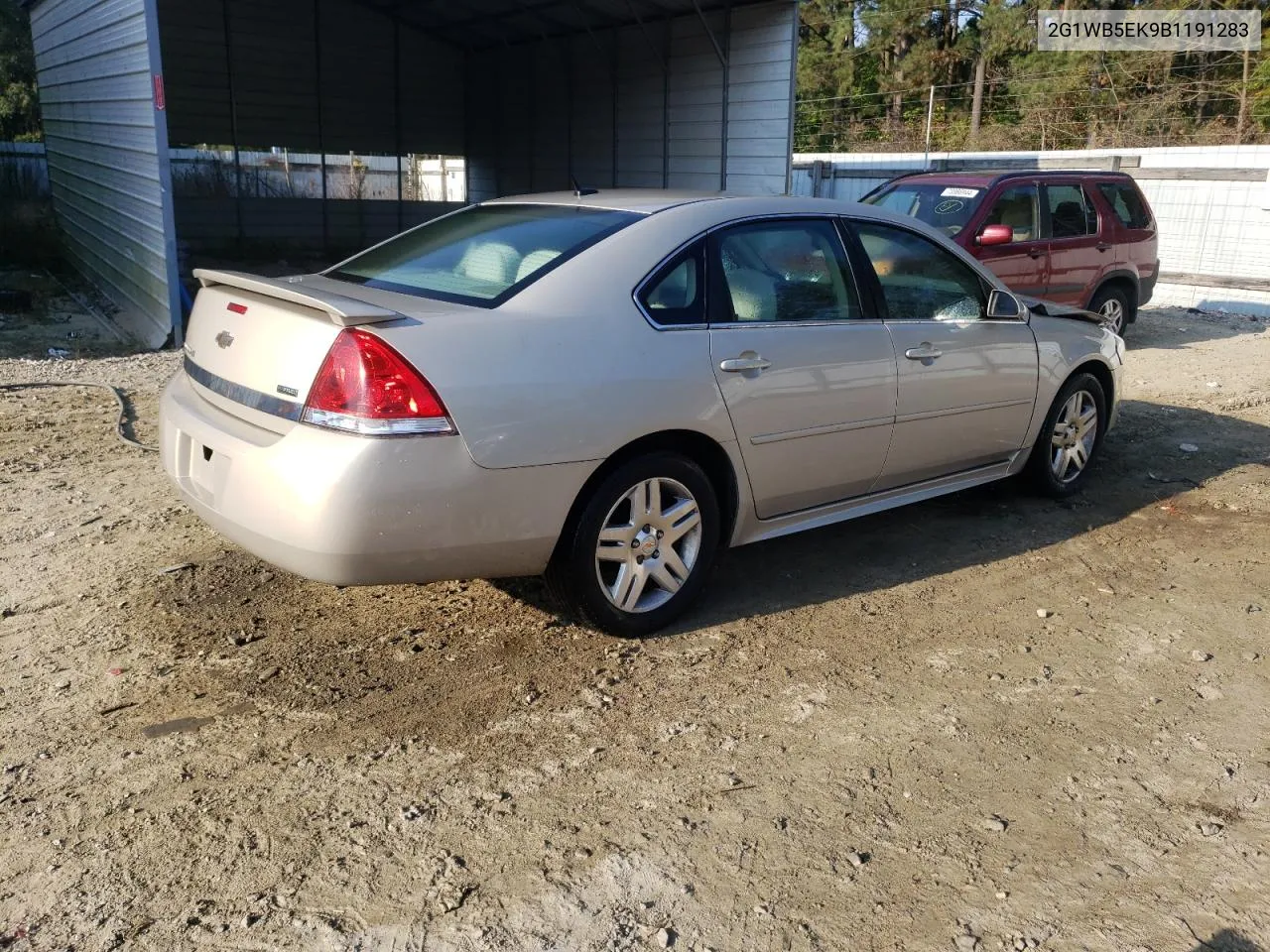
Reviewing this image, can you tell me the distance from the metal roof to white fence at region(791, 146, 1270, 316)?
5.55 metres

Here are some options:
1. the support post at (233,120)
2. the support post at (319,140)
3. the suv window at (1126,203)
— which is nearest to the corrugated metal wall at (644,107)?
the support post at (319,140)

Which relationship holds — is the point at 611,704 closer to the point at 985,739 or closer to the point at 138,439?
the point at 985,739

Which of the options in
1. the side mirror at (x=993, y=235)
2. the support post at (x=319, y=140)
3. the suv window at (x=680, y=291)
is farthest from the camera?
the support post at (x=319, y=140)

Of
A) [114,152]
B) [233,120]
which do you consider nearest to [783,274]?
[114,152]

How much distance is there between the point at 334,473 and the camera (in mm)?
3346

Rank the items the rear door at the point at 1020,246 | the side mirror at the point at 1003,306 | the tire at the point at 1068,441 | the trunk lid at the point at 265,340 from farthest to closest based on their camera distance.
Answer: the rear door at the point at 1020,246 → the tire at the point at 1068,441 → the side mirror at the point at 1003,306 → the trunk lid at the point at 265,340

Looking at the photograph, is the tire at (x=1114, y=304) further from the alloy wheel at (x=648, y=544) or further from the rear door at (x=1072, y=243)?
the alloy wheel at (x=648, y=544)

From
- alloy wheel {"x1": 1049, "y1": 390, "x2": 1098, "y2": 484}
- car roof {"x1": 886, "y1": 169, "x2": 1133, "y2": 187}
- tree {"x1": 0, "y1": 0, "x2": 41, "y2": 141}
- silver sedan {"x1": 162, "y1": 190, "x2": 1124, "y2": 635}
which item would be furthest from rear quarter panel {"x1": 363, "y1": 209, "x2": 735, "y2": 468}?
Result: tree {"x1": 0, "y1": 0, "x2": 41, "y2": 141}

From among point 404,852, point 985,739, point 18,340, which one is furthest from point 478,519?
point 18,340

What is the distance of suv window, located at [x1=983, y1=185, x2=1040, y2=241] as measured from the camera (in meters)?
10.1

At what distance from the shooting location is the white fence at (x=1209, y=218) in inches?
610

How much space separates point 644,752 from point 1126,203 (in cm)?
1042

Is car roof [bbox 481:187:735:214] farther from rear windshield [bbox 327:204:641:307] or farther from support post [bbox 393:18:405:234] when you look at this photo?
support post [bbox 393:18:405:234]

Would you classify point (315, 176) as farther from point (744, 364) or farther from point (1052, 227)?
point (744, 364)
